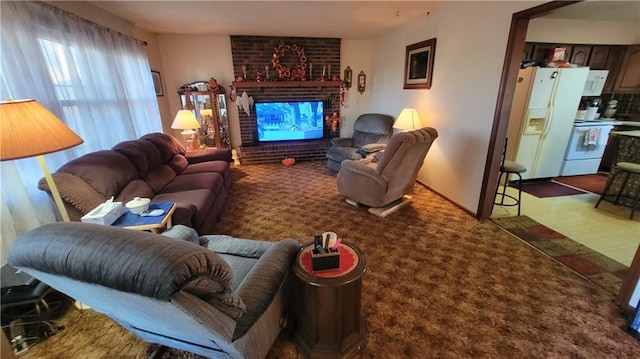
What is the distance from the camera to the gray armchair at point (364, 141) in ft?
14.0

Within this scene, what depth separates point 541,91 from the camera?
353 cm

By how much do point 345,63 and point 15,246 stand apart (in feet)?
17.9

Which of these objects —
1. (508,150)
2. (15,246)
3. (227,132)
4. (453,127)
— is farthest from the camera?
(227,132)

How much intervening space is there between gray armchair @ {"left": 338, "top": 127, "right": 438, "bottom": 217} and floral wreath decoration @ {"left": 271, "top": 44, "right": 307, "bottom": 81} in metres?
2.74

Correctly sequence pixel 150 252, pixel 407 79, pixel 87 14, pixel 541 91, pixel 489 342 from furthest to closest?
pixel 407 79
pixel 541 91
pixel 87 14
pixel 489 342
pixel 150 252

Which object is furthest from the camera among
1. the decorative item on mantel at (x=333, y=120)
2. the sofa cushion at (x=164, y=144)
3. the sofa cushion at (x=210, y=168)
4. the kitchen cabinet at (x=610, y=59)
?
the decorative item on mantel at (x=333, y=120)

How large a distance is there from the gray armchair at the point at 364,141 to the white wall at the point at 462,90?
2.06 feet

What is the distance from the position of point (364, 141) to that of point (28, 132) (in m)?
4.18

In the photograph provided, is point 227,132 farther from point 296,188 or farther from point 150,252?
point 150,252

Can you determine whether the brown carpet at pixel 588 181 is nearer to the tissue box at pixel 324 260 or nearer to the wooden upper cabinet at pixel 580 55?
the wooden upper cabinet at pixel 580 55

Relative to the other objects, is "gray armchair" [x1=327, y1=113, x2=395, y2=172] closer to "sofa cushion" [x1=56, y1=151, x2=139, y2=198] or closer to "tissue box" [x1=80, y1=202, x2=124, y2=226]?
"sofa cushion" [x1=56, y1=151, x2=139, y2=198]

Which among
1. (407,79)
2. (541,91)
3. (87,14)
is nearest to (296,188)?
(407,79)

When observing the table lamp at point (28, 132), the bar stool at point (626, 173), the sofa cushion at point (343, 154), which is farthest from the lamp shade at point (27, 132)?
the bar stool at point (626, 173)

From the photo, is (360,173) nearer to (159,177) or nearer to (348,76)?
(159,177)
